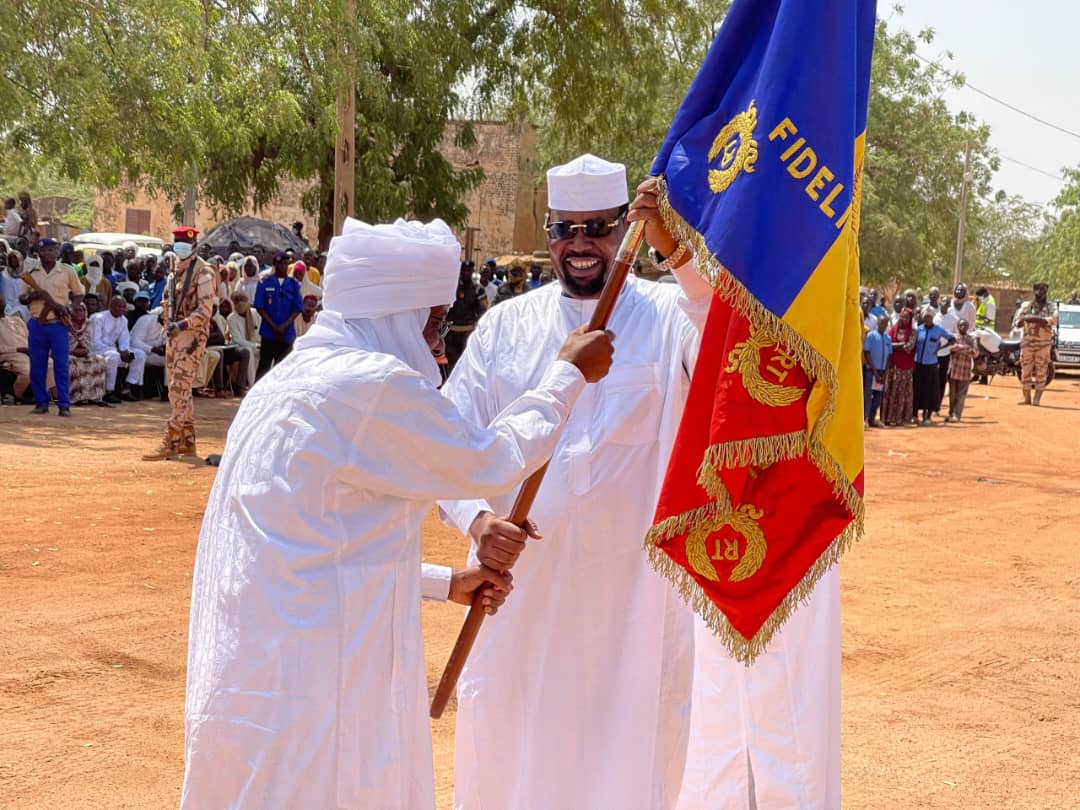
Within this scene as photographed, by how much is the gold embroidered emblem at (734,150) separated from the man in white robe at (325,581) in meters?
1.14

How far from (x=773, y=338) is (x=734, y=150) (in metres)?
0.57

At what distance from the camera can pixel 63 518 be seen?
968 centimetres

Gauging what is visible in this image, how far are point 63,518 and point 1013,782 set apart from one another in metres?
6.90

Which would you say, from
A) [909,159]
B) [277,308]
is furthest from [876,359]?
[909,159]

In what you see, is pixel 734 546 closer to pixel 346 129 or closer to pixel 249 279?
pixel 346 129

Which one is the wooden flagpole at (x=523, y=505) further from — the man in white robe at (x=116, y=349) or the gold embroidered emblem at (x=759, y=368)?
the man in white robe at (x=116, y=349)

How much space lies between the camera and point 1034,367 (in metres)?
25.3

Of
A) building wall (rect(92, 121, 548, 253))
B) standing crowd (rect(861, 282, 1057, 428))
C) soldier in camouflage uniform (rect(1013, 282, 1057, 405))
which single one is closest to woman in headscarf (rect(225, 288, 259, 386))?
standing crowd (rect(861, 282, 1057, 428))

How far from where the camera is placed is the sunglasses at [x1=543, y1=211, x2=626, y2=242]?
4457 mm

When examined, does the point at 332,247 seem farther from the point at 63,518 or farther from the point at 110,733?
the point at 63,518

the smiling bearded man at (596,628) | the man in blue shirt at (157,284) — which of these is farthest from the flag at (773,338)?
the man in blue shirt at (157,284)

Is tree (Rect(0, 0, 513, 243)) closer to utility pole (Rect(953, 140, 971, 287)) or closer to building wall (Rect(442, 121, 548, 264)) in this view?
building wall (Rect(442, 121, 548, 264))

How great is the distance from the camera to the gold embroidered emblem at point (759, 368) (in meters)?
3.80

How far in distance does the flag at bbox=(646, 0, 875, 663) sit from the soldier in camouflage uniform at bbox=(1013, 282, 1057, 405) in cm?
2146
